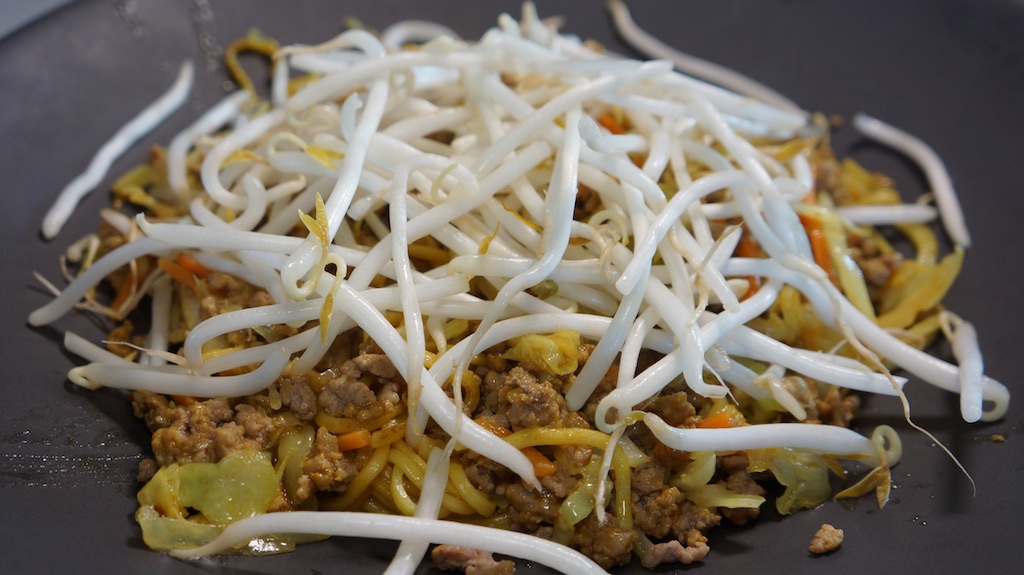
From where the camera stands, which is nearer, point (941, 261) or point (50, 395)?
point (50, 395)

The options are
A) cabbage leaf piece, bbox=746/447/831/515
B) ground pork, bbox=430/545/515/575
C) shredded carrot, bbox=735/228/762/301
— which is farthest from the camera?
shredded carrot, bbox=735/228/762/301

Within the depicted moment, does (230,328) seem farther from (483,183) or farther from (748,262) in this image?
(748,262)

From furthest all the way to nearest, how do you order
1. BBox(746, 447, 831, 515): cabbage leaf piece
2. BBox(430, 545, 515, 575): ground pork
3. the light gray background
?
the light gray background → BBox(746, 447, 831, 515): cabbage leaf piece → BBox(430, 545, 515, 575): ground pork

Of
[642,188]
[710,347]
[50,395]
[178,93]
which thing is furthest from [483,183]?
[178,93]

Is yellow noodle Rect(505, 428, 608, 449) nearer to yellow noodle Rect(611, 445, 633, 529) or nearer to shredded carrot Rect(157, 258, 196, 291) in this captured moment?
yellow noodle Rect(611, 445, 633, 529)

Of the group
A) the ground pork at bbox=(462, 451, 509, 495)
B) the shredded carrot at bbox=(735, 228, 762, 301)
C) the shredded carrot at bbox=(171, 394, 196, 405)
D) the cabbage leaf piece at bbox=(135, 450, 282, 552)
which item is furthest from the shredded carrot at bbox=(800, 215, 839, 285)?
the shredded carrot at bbox=(171, 394, 196, 405)

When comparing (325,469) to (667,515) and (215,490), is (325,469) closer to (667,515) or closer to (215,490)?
(215,490)
